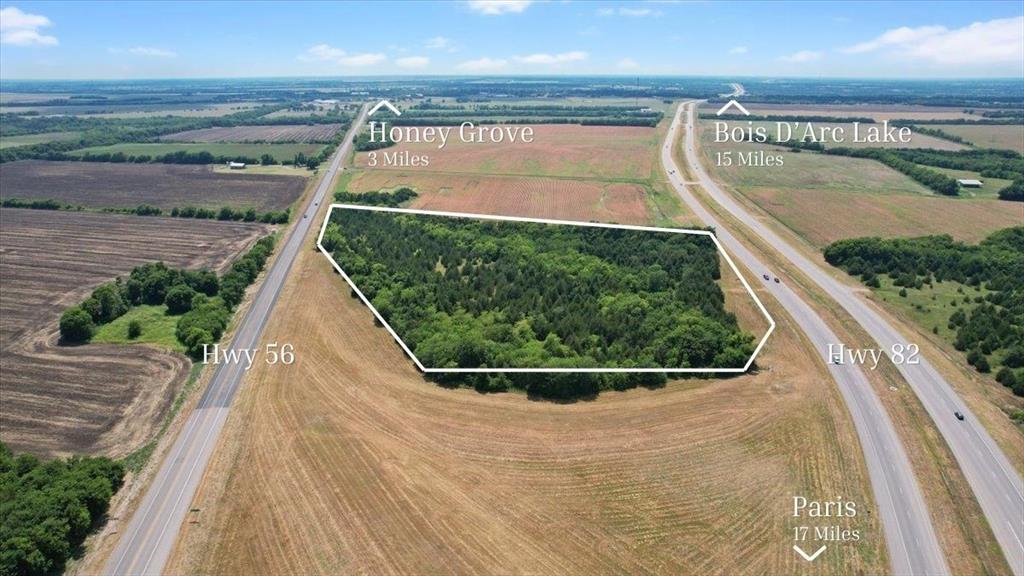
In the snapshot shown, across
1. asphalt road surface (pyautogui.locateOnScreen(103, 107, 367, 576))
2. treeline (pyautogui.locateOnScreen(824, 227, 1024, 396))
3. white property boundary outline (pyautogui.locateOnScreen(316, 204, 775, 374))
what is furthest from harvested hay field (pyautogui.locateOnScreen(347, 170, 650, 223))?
asphalt road surface (pyautogui.locateOnScreen(103, 107, 367, 576))

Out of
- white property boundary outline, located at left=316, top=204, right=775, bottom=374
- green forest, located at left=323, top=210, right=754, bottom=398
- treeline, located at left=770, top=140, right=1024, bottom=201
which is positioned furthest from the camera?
treeline, located at left=770, top=140, right=1024, bottom=201

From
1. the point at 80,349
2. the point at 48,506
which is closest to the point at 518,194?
the point at 80,349

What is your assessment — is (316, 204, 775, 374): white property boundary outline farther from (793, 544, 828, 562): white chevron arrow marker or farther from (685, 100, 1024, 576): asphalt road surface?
(793, 544, 828, 562): white chevron arrow marker

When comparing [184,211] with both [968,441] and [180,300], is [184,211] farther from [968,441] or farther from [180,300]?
[968,441]

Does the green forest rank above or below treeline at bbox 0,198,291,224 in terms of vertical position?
below

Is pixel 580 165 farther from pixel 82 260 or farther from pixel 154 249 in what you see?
pixel 82 260

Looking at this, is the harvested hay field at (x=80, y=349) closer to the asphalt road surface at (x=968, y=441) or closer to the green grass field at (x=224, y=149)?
the asphalt road surface at (x=968, y=441)
